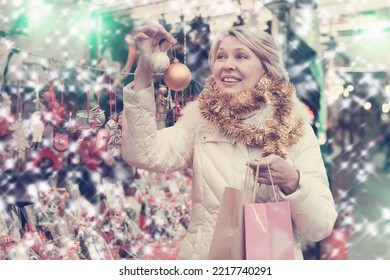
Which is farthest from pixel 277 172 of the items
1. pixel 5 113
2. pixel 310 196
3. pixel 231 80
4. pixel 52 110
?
pixel 5 113

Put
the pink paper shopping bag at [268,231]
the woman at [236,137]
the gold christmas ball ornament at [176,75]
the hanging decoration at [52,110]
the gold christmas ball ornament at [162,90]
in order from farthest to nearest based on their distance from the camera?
the hanging decoration at [52,110] → the gold christmas ball ornament at [162,90] → the gold christmas ball ornament at [176,75] → the woman at [236,137] → the pink paper shopping bag at [268,231]

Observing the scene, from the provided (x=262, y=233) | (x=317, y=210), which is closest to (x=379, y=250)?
(x=317, y=210)

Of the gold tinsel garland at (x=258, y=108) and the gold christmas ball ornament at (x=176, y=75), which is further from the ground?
the gold christmas ball ornament at (x=176, y=75)

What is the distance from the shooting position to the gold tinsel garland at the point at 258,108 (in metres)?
1.43

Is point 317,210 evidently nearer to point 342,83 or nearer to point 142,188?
point 342,83

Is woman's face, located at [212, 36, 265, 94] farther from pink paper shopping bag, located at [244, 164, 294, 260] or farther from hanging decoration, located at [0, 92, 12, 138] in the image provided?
hanging decoration, located at [0, 92, 12, 138]

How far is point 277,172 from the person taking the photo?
1.35 metres

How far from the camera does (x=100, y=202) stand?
238 cm

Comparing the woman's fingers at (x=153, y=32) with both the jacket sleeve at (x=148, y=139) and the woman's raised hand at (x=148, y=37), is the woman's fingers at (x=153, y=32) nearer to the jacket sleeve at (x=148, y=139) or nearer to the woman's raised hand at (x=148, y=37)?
the woman's raised hand at (x=148, y=37)

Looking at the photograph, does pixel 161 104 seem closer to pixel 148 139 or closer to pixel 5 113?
pixel 148 139

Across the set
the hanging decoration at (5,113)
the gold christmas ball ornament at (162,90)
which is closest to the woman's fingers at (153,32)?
the gold christmas ball ornament at (162,90)

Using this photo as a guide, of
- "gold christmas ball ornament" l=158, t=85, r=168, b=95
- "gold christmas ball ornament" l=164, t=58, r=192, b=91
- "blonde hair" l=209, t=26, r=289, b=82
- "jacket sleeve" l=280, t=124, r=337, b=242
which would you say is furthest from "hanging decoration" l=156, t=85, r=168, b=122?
"jacket sleeve" l=280, t=124, r=337, b=242

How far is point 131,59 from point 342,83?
0.95 m

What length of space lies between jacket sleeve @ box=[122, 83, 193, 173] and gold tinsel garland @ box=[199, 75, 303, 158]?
11 centimetres
